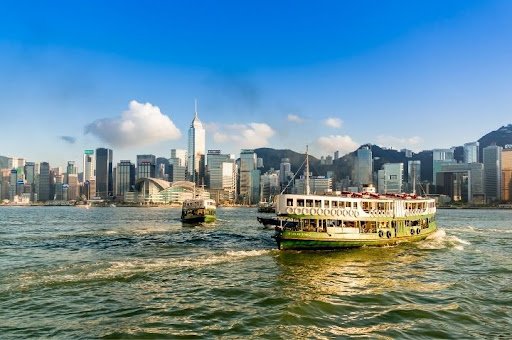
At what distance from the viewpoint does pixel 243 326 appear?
2227cm

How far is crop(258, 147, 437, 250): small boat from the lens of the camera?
154ft

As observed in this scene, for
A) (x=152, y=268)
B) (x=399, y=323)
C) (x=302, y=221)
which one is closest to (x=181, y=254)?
(x=152, y=268)

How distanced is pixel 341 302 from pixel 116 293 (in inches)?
606

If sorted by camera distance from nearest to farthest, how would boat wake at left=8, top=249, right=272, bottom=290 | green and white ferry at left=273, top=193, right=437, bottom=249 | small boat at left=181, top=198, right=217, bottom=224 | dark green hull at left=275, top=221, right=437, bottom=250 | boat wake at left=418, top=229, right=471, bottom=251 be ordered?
boat wake at left=8, top=249, right=272, bottom=290, dark green hull at left=275, top=221, right=437, bottom=250, green and white ferry at left=273, top=193, right=437, bottom=249, boat wake at left=418, top=229, right=471, bottom=251, small boat at left=181, top=198, right=217, bottom=224

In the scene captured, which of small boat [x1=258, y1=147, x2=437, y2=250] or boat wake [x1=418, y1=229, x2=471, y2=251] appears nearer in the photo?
small boat [x1=258, y1=147, x2=437, y2=250]

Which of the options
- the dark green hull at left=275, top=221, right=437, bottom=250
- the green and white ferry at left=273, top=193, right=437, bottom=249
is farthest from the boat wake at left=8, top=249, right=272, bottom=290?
the green and white ferry at left=273, top=193, right=437, bottom=249

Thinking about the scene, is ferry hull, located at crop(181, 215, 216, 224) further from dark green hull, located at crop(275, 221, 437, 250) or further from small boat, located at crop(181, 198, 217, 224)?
dark green hull, located at crop(275, 221, 437, 250)

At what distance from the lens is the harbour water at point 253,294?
72.2 feet

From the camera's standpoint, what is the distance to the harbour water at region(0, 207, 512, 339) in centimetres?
2200

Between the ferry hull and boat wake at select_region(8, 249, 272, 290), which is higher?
boat wake at select_region(8, 249, 272, 290)

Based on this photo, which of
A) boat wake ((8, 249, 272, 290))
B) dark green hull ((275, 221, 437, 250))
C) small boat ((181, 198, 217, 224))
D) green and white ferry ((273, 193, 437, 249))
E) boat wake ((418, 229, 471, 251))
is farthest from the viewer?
small boat ((181, 198, 217, 224))

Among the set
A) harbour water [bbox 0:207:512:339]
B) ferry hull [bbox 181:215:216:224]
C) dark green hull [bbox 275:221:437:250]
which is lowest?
ferry hull [bbox 181:215:216:224]

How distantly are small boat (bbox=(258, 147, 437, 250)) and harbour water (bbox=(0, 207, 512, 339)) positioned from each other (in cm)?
182

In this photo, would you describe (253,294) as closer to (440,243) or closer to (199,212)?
(440,243)
